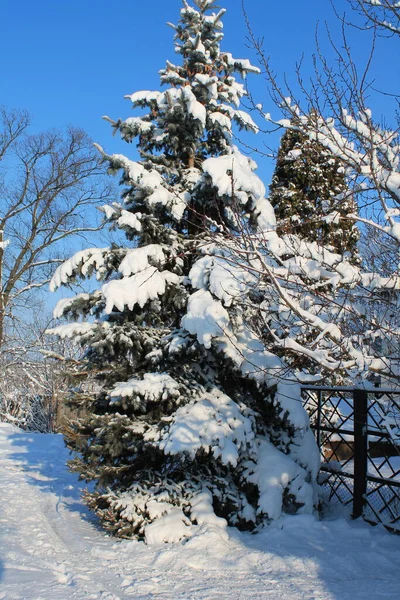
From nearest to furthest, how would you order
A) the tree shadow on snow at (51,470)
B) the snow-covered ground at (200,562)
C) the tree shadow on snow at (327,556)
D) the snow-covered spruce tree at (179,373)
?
the snow-covered ground at (200,562) < the tree shadow on snow at (327,556) < the snow-covered spruce tree at (179,373) < the tree shadow on snow at (51,470)

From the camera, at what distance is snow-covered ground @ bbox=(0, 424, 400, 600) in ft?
12.3

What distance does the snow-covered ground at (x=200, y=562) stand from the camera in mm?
3764

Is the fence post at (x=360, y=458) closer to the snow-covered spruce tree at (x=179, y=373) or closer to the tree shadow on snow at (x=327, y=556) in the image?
the tree shadow on snow at (x=327, y=556)

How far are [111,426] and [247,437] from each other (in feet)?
4.73

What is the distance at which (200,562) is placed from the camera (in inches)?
173

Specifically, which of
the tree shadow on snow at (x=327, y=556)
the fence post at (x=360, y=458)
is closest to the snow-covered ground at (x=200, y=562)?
the tree shadow on snow at (x=327, y=556)

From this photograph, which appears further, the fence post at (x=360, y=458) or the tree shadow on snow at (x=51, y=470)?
the tree shadow on snow at (x=51, y=470)

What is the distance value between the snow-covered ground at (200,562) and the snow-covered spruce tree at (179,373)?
0.29m

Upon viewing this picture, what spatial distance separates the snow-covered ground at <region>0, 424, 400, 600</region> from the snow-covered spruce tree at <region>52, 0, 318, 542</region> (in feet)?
0.96

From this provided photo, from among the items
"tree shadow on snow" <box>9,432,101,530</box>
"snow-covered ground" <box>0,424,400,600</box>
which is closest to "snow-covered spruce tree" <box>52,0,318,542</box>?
"snow-covered ground" <box>0,424,400,600</box>

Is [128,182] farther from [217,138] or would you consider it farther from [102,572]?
[102,572]

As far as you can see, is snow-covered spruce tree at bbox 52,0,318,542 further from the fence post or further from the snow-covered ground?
the fence post

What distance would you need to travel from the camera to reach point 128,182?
6133 millimetres

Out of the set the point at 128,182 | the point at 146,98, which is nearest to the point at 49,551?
the point at 128,182
